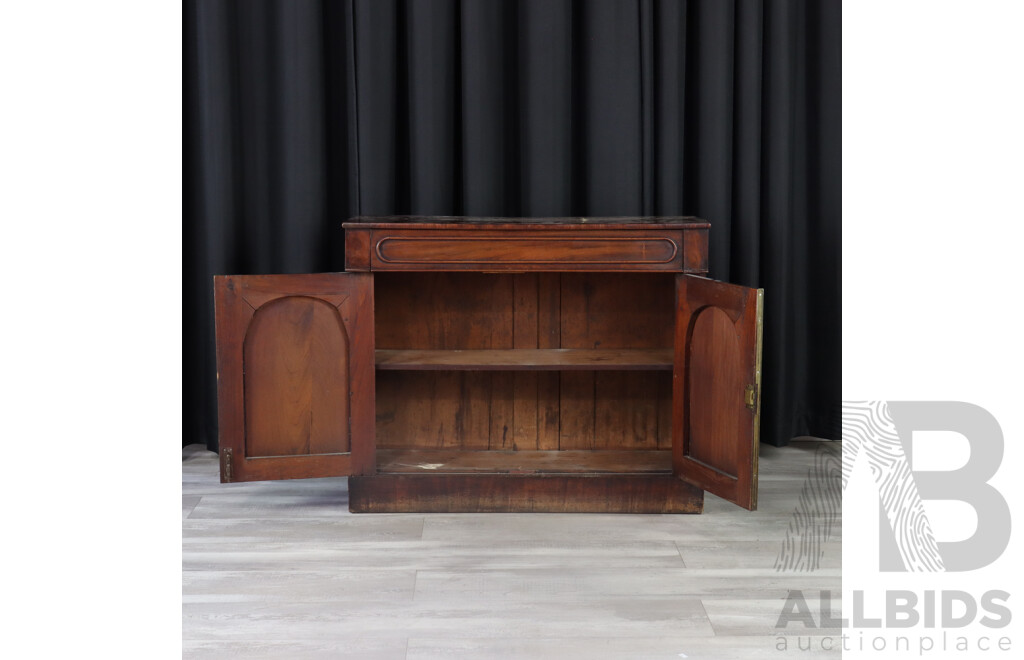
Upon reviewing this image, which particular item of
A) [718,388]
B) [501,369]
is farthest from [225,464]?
[718,388]

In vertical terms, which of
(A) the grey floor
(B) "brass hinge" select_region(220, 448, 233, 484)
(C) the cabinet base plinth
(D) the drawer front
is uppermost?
(D) the drawer front

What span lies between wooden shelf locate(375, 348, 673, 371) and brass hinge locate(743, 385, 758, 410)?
15.7 inches

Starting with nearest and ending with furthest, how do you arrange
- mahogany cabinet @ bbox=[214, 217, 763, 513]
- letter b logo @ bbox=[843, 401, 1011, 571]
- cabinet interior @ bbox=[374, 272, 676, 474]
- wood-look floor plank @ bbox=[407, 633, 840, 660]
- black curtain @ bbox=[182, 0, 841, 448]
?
letter b logo @ bbox=[843, 401, 1011, 571]
wood-look floor plank @ bbox=[407, 633, 840, 660]
mahogany cabinet @ bbox=[214, 217, 763, 513]
cabinet interior @ bbox=[374, 272, 676, 474]
black curtain @ bbox=[182, 0, 841, 448]

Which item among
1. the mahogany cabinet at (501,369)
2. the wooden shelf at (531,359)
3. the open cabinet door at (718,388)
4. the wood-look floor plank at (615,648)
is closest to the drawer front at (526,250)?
the mahogany cabinet at (501,369)

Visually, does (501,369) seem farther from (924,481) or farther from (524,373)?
(924,481)

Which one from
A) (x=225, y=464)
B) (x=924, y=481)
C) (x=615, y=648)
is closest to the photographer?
(x=924, y=481)

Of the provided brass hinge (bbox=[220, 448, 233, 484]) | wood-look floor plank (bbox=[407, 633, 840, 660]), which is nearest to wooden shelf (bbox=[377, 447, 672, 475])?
brass hinge (bbox=[220, 448, 233, 484])

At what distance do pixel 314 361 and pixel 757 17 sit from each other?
72.0 inches

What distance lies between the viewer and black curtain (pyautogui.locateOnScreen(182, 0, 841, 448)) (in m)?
3.15

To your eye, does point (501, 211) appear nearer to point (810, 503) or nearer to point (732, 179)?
point (732, 179)

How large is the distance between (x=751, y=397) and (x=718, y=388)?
0.18m

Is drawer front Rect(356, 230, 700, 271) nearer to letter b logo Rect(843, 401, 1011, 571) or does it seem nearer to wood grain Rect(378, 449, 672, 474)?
wood grain Rect(378, 449, 672, 474)

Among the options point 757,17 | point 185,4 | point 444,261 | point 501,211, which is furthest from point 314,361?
point 757,17

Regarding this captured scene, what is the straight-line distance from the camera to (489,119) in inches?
126
